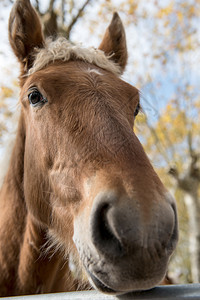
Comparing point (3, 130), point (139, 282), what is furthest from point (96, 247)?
point (3, 130)

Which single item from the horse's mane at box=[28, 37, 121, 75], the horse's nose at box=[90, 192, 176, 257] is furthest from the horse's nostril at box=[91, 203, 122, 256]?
the horse's mane at box=[28, 37, 121, 75]

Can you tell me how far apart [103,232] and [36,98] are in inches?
61.5

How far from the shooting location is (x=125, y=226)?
1569 mm

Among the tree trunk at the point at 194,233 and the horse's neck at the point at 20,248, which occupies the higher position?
the horse's neck at the point at 20,248

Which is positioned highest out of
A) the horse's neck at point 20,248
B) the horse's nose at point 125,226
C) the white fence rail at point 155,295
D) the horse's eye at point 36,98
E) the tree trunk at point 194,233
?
the horse's eye at point 36,98

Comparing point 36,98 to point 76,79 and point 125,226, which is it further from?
point 125,226

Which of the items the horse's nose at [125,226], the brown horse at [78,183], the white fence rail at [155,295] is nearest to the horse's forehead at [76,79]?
the brown horse at [78,183]

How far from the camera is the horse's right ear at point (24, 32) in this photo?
3223 millimetres

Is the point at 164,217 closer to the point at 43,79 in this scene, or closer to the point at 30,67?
the point at 43,79

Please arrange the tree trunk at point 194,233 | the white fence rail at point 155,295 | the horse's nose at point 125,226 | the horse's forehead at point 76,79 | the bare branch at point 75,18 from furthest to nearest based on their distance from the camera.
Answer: the tree trunk at point 194,233 < the bare branch at point 75,18 < the horse's forehead at point 76,79 < the horse's nose at point 125,226 < the white fence rail at point 155,295

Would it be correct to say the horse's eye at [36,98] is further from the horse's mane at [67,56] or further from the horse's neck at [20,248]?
the horse's neck at [20,248]

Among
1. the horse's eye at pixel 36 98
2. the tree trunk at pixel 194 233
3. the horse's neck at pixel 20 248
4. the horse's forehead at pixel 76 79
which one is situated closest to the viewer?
the horse's forehead at pixel 76 79

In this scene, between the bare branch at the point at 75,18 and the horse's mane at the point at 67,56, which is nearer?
the horse's mane at the point at 67,56

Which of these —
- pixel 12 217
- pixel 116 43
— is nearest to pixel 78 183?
pixel 12 217
